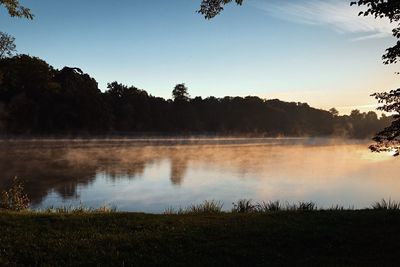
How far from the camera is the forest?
85.1m

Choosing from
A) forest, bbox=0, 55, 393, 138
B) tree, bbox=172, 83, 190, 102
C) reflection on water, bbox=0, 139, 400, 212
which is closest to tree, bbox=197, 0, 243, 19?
reflection on water, bbox=0, 139, 400, 212

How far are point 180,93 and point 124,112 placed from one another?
118ft

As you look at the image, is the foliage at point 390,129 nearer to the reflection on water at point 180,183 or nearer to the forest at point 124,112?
the reflection on water at point 180,183

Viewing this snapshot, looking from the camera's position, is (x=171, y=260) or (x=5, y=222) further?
(x=5, y=222)

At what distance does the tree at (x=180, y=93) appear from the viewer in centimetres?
14850

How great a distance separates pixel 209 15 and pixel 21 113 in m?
77.5

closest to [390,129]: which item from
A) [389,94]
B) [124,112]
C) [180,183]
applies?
[389,94]

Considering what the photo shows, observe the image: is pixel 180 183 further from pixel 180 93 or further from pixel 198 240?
pixel 180 93

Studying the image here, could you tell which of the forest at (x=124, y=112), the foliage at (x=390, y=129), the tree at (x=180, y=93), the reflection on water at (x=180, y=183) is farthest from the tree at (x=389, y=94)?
the tree at (x=180, y=93)

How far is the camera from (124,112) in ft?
381

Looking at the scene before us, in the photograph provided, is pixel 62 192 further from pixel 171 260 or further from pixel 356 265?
pixel 356 265

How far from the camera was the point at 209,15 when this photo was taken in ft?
44.8

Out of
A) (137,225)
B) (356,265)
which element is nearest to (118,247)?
(137,225)

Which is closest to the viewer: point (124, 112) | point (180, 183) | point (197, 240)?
point (197, 240)
